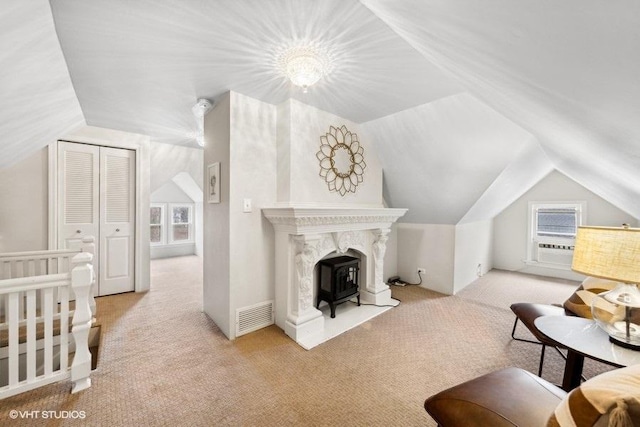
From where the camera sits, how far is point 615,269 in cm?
121

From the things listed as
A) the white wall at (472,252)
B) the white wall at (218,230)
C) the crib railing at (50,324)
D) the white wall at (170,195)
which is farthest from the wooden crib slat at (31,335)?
the white wall at (170,195)

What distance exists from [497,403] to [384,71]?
211cm

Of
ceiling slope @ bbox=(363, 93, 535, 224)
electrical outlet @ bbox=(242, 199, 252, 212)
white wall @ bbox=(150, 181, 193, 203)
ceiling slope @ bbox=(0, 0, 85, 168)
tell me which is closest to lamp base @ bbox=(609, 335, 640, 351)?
ceiling slope @ bbox=(363, 93, 535, 224)

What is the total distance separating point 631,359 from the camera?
120 centimetres

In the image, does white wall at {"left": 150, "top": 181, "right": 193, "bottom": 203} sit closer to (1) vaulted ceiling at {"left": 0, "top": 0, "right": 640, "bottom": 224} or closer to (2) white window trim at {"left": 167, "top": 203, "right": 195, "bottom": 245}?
(2) white window trim at {"left": 167, "top": 203, "right": 195, "bottom": 245}

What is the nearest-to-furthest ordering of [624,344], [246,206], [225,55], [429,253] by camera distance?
[624,344], [225,55], [246,206], [429,253]

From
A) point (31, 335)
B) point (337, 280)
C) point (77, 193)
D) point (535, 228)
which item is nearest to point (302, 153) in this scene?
point (337, 280)

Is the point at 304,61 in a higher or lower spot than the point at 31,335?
higher

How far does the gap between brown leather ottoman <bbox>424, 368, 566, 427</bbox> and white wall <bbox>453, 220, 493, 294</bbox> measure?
275 centimetres

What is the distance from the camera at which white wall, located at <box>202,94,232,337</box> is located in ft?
8.04

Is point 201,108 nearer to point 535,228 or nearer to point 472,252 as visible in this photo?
point 472,252

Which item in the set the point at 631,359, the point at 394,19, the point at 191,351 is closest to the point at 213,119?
the point at 394,19

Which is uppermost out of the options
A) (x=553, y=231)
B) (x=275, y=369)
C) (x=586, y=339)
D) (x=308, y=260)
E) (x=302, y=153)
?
(x=302, y=153)

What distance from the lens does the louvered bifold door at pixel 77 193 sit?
3148mm
